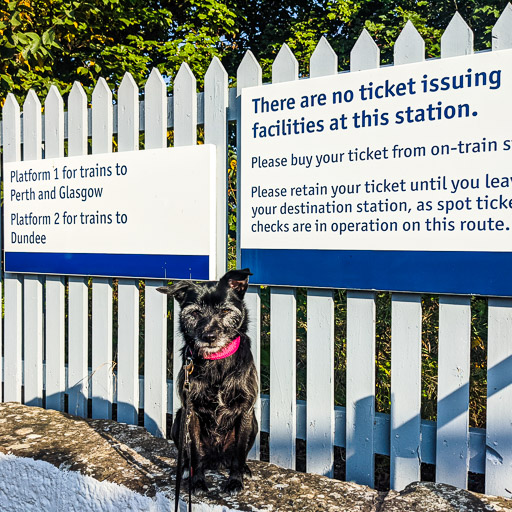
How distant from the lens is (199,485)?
2557mm

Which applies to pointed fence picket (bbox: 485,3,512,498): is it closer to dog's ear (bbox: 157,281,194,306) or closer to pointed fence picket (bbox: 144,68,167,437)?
dog's ear (bbox: 157,281,194,306)

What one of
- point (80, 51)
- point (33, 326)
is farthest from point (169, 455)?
point (80, 51)

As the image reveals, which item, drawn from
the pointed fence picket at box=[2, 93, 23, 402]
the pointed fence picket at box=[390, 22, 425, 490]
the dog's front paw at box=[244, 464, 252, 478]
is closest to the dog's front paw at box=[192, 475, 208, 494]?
the dog's front paw at box=[244, 464, 252, 478]

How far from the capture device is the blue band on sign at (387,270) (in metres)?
2.44

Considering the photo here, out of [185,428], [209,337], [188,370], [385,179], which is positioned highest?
[385,179]

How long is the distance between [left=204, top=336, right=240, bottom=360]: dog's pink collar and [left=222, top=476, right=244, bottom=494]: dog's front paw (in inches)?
22.8

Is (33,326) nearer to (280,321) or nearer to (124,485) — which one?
(124,485)

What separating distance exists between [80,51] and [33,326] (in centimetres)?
431

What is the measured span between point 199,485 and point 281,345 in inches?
34.0

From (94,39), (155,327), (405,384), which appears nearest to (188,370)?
(155,327)

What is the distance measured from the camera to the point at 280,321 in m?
3.05

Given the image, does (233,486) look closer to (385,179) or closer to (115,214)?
(385,179)

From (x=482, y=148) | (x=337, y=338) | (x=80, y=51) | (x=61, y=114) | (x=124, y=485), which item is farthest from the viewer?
(x=80, y=51)

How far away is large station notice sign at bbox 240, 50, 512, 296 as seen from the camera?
2430 millimetres
